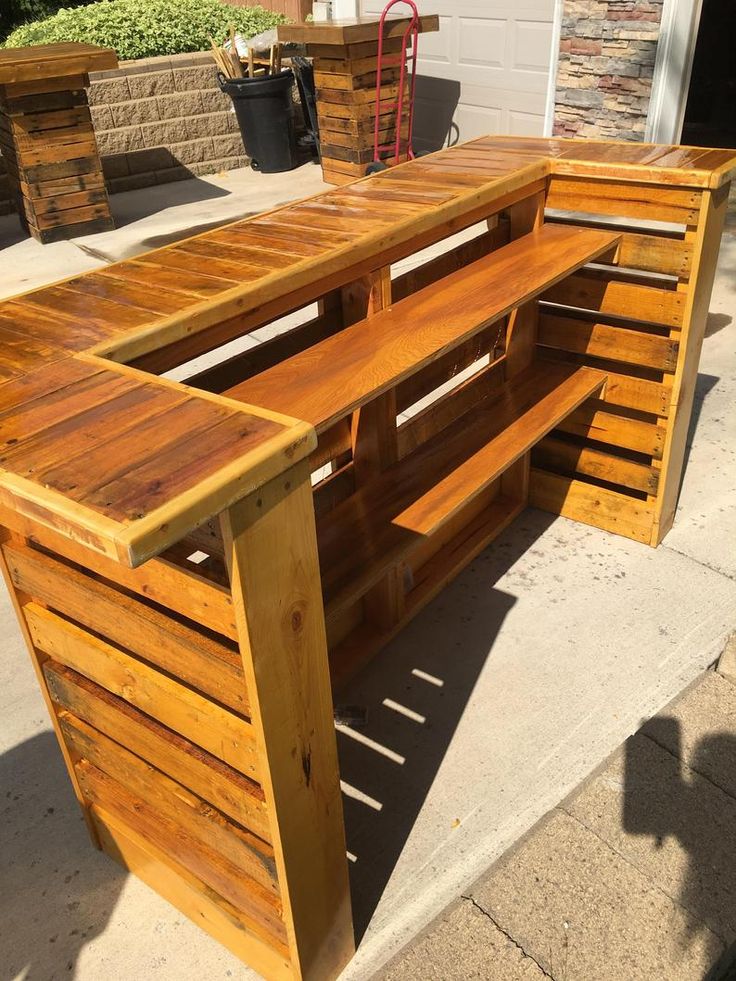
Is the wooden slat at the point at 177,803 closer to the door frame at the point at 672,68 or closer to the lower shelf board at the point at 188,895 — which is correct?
the lower shelf board at the point at 188,895

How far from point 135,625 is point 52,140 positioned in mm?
7627

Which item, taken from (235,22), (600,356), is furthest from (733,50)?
(600,356)

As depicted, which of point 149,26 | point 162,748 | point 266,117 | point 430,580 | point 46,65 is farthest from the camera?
point 149,26

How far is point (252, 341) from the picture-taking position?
6008mm

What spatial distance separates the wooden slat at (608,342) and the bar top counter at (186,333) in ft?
1.72

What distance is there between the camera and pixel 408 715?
10.5ft

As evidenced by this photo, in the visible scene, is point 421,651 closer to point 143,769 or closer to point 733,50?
point 143,769

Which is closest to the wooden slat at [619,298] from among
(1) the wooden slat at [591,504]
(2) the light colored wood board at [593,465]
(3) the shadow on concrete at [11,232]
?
(2) the light colored wood board at [593,465]

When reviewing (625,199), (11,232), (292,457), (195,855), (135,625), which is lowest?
(11,232)

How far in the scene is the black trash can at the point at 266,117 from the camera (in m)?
9.78

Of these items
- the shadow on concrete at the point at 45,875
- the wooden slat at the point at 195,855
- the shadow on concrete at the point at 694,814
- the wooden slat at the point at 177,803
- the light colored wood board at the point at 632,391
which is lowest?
the shadow on concrete at the point at 45,875

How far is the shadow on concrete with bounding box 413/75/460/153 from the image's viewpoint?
9.95 meters

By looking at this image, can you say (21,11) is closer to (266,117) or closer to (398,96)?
(266,117)

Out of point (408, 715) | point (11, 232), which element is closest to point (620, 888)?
point (408, 715)
